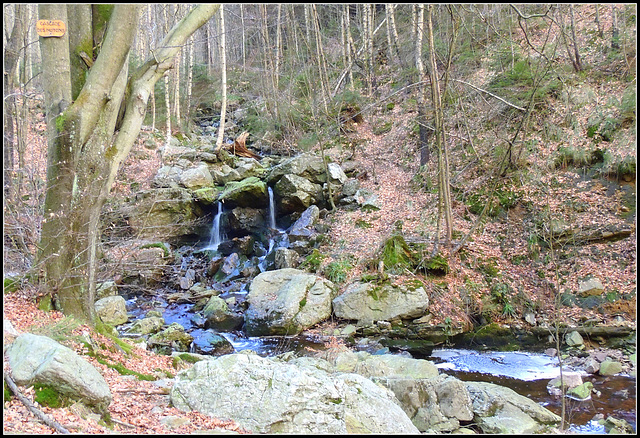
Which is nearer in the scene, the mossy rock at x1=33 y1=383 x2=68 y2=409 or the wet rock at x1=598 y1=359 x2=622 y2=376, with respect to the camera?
the mossy rock at x1=33 y1=383 x2=68 y2=409

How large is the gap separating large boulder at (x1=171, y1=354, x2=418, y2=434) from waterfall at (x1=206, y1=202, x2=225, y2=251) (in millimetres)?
9795

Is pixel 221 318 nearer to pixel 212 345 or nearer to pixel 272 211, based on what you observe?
pixel 212 345

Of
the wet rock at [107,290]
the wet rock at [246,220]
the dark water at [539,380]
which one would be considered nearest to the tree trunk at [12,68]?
the wet rock at [107,290]

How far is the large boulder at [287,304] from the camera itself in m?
8.30

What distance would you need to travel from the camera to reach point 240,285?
1086 cm

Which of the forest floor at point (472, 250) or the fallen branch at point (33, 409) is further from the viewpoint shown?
the forest floor at point (472, 250)

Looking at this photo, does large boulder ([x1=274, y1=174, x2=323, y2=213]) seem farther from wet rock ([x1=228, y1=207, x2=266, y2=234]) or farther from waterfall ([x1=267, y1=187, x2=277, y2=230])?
wet rock ([x1=228, y1=207, x2=266, y2=234])

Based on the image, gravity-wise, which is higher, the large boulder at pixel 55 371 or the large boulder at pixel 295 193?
the large boulder at pixel 295 193

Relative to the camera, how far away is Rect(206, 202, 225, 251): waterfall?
44.1 feet

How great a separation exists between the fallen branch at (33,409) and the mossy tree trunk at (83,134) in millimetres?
1791

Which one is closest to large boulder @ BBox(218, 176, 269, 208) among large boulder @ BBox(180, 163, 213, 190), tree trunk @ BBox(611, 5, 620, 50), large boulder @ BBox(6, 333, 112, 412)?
large boulder @ BBox(180, 163, 213, 190)

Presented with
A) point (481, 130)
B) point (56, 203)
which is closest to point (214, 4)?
point (56, 203)

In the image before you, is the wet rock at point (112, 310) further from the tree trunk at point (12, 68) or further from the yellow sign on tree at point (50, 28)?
the yellow sign on tree at point (50, 28)

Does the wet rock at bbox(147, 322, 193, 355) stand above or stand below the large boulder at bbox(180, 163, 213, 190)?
below
